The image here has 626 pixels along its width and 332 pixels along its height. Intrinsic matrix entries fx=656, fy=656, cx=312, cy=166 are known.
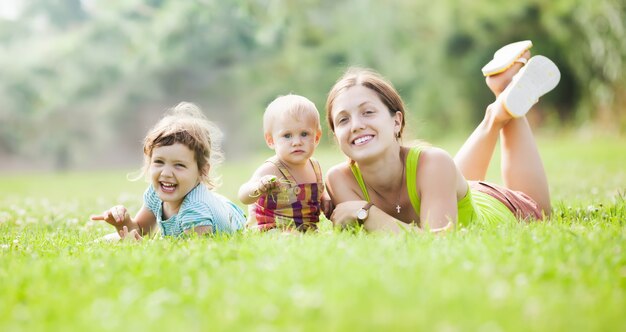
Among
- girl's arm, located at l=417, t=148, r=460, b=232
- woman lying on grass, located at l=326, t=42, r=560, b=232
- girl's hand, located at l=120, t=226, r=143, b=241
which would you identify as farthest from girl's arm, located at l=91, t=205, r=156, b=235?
girl's arm, located at l=417, t=148, r=460, b=232

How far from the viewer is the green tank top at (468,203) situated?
3.90 metres

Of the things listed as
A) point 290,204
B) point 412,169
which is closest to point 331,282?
Result: point 412,169

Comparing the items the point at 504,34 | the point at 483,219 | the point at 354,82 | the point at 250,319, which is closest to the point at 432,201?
the point at 483,219

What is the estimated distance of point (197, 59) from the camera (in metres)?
20.7

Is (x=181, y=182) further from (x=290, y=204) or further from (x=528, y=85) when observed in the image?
(x=528, y=85)

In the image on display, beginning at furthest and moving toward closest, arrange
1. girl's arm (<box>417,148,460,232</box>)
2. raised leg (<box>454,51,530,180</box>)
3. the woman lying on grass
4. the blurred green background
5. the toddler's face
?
the blurred green background → raised leg (<box>454,51,530,180</box>) → the toddler's face → the woman lying on grass → girl's arm (<box>417,148,460,232</box>)

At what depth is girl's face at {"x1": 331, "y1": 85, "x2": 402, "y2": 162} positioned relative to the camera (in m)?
3.83

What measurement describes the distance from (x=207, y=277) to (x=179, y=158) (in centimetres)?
155

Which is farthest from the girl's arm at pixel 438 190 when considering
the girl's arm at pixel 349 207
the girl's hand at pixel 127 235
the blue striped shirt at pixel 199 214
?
the girl's hand at pixel 127 235

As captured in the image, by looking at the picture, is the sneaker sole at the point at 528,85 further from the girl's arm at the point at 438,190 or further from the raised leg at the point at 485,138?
the girl's arm at the point at 438,190

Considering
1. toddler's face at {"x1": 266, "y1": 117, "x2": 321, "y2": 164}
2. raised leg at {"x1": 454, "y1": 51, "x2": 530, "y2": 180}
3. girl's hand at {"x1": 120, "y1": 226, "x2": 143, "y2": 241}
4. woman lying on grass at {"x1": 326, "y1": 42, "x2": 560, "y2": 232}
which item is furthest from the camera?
raised leg at {"x1": 454, "y1": 51, "x2": 530, "y2": 180}

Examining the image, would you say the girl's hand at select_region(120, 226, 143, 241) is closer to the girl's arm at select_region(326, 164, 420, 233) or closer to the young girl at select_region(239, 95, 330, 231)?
the young girl at select_region(239, 95, 330, 231)

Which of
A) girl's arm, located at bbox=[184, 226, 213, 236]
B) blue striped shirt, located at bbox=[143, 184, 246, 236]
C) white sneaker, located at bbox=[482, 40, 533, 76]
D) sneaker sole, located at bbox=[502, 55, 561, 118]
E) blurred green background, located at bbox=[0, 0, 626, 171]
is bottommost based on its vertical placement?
girl's arm, located at bbox=[184, 226, 213, 236]

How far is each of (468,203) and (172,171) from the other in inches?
71.9
